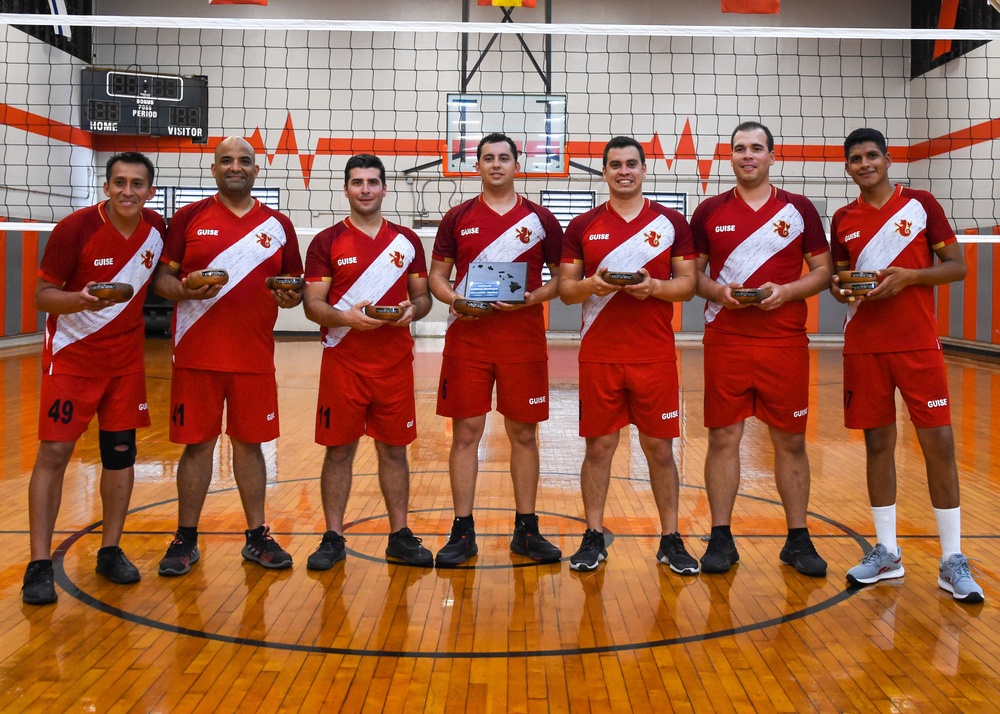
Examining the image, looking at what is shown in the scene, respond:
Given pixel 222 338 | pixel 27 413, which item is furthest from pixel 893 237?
pixel 27 413

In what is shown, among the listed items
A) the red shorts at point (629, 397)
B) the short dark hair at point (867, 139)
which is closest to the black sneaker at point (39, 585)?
the red shorts at point (629, 397)

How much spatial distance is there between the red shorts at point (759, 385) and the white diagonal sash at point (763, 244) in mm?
298

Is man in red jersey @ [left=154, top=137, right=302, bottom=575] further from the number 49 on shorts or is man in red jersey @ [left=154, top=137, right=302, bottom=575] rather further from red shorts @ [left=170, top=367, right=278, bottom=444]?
the number 49 on shorts

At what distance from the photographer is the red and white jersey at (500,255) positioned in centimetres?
450

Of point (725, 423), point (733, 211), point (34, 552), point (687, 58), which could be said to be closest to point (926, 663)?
point (725, 423)

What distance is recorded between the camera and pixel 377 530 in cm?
505

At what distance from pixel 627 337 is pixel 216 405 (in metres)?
2.01

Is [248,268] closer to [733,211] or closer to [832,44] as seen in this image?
[733,211]

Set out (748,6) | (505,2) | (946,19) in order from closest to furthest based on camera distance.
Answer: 1. (748,6)
2. (505,2)
3. (946,19)

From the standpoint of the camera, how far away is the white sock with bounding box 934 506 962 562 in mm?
4070

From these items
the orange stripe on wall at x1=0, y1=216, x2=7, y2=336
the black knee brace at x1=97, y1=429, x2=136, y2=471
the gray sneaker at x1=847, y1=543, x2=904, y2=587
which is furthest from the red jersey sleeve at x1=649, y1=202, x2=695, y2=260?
the orange stripe on wall at x1=0, y1=216, x2=7, y2=336

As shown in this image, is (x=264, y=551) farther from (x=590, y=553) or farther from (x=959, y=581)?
(x=959, y=581)

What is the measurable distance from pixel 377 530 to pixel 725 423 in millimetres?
2030

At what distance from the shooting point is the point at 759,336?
4.32m
